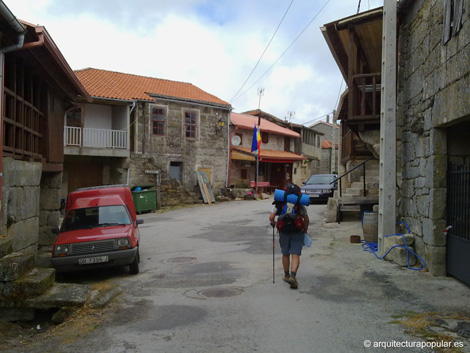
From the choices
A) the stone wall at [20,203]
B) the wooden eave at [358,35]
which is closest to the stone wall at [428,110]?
the wooden eave at [358,35]

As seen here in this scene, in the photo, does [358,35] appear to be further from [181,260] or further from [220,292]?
[220,292]

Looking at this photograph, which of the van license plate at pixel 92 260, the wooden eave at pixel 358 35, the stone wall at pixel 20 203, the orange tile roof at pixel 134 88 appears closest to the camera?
the stone wall at pixel 20 203

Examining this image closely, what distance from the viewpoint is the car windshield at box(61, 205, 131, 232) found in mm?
8938

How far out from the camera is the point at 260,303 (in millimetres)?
5883

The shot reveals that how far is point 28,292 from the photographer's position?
228 inches

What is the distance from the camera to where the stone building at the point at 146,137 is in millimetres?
22625

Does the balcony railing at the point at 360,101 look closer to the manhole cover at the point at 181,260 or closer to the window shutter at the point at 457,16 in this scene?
the window shutter at the point at 457,16

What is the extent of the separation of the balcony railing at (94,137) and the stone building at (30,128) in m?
9.46

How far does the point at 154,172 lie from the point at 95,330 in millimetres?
19001

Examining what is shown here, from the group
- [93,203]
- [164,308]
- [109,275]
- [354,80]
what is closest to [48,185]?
[93,203]

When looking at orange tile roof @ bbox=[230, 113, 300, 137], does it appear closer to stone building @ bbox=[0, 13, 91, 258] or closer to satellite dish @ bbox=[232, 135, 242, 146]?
satellite dish @ bbox=[232, 135, 242, 146]

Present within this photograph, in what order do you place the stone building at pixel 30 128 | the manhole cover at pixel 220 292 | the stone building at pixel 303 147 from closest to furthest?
the manhole cover at pixel 220 292, the stone building at pixel 30 128, the stone building at pixel 303 147

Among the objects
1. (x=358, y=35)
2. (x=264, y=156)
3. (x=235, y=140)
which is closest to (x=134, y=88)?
(x=235, y=140)

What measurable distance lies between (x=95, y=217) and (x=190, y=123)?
17.3 metres
